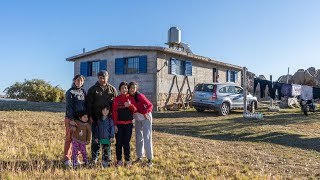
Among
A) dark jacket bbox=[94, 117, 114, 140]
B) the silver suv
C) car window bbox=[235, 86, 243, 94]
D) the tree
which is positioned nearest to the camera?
dark jacket bbox=[94, 117, 114, 140]

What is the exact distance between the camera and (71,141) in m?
6.36

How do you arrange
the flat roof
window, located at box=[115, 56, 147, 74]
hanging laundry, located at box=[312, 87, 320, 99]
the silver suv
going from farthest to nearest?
hanging laundry, located at box=[312, 87, 320, 99]
window, located at box=[115, 56, 147, 74]
the flat roof
the silver suv

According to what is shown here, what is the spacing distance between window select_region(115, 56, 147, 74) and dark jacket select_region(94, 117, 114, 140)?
1404 cm

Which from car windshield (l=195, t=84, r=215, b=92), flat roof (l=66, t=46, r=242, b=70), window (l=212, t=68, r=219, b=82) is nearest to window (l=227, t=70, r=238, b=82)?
flat roof (l=66, t=46, r=242, b=70)

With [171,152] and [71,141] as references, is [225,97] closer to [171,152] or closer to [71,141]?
[171,152]

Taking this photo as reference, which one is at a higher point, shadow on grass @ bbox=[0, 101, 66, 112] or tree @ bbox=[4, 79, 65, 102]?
tree @ bbox=[4, 79, 65, 102]

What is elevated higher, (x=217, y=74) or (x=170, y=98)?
(x=217, y=74)

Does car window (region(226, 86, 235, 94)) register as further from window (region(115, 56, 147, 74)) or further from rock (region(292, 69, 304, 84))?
rock (region(292, 69, 304, 84))

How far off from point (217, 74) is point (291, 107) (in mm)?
6009

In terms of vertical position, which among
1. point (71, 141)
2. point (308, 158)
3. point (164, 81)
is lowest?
point (308, 158)

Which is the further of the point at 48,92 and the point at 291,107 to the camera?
the point at 48,92

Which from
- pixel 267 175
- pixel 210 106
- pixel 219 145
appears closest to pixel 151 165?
pixel 267 175

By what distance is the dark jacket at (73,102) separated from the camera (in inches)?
239

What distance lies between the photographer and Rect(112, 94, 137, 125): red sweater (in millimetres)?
6318
